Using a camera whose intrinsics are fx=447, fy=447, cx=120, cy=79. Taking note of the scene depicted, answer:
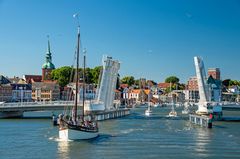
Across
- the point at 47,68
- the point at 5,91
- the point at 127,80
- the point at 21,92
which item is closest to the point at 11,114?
the point at 5,91

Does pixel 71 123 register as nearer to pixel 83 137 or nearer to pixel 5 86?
pixel 83 137

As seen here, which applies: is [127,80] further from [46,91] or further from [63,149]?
[63,149]

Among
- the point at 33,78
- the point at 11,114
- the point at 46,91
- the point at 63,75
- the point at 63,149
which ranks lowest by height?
the point at 63,149

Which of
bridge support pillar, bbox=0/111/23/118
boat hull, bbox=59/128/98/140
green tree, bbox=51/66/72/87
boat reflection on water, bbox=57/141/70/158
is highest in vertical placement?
green tree, bbox=51/66/72/87

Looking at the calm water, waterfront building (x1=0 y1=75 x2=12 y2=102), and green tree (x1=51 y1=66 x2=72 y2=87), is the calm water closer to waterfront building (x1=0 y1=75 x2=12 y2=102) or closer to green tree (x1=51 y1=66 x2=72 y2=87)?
waterfront building (x1=0 y1=75 x2=12 y2=102)

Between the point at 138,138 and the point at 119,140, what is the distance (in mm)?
2961

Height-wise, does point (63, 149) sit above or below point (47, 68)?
below

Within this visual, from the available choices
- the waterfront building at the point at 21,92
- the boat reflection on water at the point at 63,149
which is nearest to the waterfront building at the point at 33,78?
the waterfront building at the point at 21,92

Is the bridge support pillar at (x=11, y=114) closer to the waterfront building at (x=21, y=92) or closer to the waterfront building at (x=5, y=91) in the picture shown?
the waterfront building at (x=5, y=91)

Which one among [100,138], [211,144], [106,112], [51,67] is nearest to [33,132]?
[100,138]

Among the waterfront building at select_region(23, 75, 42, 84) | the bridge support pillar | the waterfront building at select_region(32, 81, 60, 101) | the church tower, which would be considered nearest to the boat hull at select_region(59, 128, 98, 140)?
the bridge support pillar

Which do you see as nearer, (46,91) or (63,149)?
(63,149)

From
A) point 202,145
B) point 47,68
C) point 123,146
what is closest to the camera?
point 123,146

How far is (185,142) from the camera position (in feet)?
139
